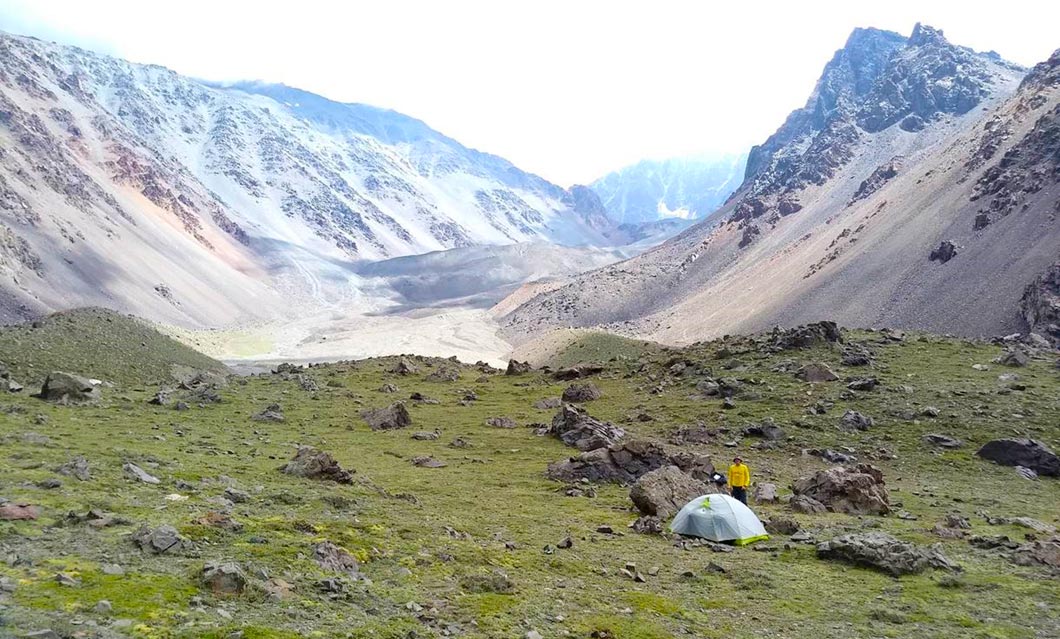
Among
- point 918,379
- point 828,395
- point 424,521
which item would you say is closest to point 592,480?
point 424,521

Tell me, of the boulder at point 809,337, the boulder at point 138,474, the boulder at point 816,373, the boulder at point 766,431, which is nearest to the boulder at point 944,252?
the boulder at point 809,337

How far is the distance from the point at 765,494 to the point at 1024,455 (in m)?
17.3

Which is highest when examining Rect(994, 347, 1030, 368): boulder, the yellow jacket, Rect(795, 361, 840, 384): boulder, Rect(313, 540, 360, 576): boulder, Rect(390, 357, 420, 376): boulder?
Rect(994, 347, 1030, 368): boulder

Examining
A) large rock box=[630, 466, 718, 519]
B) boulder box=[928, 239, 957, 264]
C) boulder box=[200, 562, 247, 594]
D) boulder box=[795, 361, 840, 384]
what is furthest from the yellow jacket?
boulder box=[928, 239, 957, 264]

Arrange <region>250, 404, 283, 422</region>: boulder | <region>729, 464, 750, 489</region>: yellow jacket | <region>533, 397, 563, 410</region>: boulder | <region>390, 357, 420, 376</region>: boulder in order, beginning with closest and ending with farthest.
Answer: <region>729, 464, 750, 489</region>: yellow jacket → <region>250, 404, 283, 422</region>: boulder → <region>533, 397, 563, 410</region>: boulder → <region>390, 357, 420, 376</region>: boulder

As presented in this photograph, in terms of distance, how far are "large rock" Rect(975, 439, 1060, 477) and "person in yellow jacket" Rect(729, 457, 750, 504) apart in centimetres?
1924

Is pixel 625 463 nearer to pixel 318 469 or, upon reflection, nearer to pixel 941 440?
pixel 318 469

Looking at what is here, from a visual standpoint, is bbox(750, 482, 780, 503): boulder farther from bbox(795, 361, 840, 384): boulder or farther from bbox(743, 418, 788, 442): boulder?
bbox(795, 361, 840, 384): boulder

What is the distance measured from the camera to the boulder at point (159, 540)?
1664 centimetres

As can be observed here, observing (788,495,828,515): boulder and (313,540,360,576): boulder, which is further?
(788,495,828,515): boulder

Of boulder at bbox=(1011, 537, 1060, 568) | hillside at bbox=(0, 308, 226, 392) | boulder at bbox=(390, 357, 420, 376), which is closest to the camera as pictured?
boulder at bbox=(1011, 537, 1060, 568)

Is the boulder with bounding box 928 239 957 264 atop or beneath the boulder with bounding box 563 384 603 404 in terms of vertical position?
atop

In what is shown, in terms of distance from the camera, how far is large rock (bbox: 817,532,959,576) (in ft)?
73.3

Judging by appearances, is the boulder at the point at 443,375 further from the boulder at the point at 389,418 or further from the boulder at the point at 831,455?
the boulder at the point at 831,455
